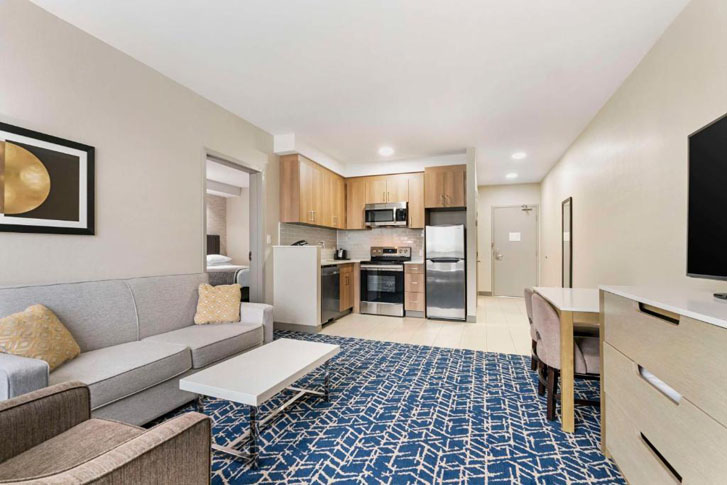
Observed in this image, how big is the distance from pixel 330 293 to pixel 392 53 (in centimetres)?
330

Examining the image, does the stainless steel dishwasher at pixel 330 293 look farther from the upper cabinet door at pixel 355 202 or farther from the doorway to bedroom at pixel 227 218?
the doorway to bedroom at pixel 227 218

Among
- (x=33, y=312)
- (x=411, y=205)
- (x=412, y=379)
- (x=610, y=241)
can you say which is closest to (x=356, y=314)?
(x=411, y=205)

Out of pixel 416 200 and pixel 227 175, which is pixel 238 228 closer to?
pixel 227 175

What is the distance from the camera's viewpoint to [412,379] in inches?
112

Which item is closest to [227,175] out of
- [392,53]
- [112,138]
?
[112,138]

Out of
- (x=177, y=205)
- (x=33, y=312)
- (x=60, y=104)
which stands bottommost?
(x=33, y=312)

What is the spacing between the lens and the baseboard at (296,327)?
174 inches

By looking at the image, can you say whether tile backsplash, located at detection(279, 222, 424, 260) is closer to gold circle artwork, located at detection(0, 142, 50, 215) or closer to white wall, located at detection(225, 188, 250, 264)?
white wall, located at detection(225, 188, 250, 264)

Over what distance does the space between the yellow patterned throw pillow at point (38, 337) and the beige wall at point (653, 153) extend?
372cm

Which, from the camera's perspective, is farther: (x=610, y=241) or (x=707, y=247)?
(x=610, y=241)

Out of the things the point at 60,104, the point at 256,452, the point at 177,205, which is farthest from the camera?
the point at 177,205

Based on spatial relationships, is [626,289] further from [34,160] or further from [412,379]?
[34,160]

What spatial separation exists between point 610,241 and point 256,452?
358 centimetres

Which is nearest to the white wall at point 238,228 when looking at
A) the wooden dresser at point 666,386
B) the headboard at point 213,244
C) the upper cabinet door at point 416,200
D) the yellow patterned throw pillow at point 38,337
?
the headboard at point 213,244
